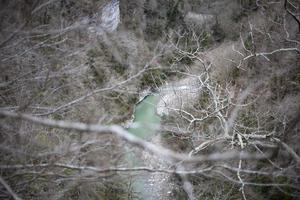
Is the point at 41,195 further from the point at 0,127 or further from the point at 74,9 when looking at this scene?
Answer: the point at 74,9

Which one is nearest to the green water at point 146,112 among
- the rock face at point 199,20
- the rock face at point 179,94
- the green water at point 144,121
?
the green water at point 144,121

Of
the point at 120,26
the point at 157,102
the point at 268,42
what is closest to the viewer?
the point at 268,42

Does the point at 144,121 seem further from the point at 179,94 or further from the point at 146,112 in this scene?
the point at 179,94

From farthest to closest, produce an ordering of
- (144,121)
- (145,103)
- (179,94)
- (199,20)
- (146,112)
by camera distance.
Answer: (199,20)
(145,103)
(146,112)
(144,121)
(179,94)

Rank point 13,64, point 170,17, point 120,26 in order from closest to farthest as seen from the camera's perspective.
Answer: point 13,64, point 120,26, point 170,17

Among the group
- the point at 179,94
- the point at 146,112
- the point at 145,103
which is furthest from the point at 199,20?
the point at 179,94

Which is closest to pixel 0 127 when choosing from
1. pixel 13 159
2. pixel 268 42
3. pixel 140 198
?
pixel 13 159

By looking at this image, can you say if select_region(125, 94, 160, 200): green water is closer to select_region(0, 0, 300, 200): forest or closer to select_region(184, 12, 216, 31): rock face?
select_region(0, 0, 300, 200): forest

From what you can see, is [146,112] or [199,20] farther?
[199,20]
